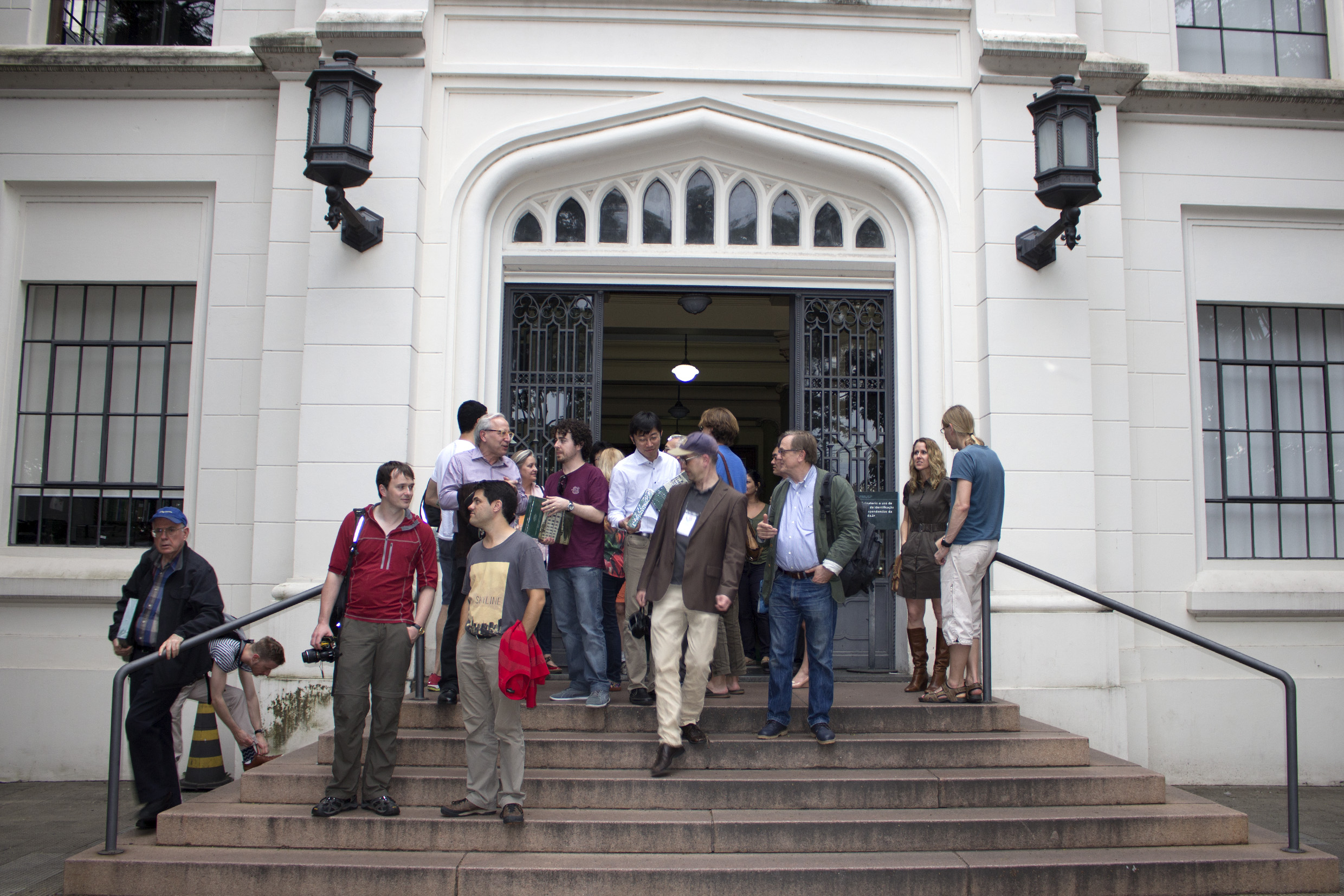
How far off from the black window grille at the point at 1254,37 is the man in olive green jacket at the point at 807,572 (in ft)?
19.2

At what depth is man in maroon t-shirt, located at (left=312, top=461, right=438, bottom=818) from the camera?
5.03 m

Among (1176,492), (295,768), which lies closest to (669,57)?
(1176,492)

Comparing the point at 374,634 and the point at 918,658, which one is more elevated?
the point at 374,634

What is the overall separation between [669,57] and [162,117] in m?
4.28

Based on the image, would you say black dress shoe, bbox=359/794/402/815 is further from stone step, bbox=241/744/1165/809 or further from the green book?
the green book

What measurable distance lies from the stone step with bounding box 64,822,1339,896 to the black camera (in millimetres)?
971

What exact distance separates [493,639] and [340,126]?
392 cm

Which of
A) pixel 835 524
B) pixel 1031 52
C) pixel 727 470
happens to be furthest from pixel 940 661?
pixel 1031 52

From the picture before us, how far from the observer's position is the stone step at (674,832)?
495cm

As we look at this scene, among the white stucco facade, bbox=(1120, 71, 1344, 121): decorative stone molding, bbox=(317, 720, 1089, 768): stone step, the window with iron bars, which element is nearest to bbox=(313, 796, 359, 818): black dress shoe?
bbox=(317, 720, 1089, 768): stone step

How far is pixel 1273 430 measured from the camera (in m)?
8.27

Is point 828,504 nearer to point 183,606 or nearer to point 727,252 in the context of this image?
point 727,252

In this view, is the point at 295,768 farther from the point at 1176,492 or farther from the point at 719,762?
the point at 1176,492

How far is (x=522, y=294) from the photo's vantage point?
8219mm
